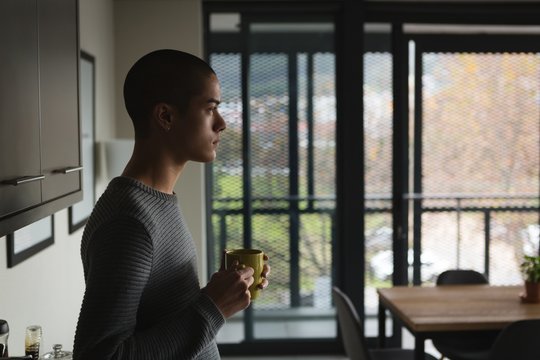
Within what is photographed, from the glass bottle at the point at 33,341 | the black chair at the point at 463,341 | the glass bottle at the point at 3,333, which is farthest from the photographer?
the black chair at the point at 463,341

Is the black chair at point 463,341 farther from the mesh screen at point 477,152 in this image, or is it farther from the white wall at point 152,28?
the white wall at point 152,28

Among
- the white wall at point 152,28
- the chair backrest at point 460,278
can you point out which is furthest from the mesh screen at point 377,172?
the white wall at point 152,28

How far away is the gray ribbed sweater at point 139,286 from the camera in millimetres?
1038

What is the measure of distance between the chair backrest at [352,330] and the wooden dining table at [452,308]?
8.6 inches

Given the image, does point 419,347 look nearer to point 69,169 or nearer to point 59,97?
point 69,169

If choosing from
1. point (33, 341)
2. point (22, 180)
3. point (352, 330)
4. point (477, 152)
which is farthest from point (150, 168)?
point (477, 152)

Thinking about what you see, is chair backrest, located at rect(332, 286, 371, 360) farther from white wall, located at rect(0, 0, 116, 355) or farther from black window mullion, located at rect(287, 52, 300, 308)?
black window mullion, located at rect(287, 52, 300, 308)

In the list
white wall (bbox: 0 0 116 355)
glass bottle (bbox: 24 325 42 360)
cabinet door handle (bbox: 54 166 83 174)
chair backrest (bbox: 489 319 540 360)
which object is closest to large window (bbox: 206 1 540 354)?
white wall (bbox: 0 0 116 355)

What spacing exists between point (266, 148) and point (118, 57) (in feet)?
3.70

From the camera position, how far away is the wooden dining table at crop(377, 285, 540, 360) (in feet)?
8.87

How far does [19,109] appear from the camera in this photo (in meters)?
1.24

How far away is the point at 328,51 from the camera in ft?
14.5

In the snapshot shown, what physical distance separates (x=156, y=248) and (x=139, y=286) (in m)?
0.08

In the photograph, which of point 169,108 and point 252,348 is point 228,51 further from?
point 169,108
